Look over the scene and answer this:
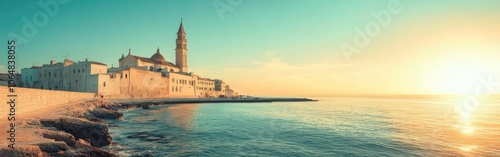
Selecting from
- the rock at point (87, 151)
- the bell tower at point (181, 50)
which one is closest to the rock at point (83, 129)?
the rock at point (87, 151)

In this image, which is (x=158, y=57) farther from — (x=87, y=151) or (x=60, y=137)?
(x=87, y=151)

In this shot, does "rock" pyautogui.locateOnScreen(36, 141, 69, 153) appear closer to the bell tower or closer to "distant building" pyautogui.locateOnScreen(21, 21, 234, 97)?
"distant building" pyautogui.locateOnScreen(21, 21, 234, 97)

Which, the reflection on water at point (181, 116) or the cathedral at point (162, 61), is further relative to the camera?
the cathedral at point (162, 61)

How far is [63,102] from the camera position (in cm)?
3653

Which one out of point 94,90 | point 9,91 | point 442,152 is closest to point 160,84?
point 94,90

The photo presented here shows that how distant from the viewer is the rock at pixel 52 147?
10766 millimetres

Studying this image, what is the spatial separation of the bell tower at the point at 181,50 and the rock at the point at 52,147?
9418 cm

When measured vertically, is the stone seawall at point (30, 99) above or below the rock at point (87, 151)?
above

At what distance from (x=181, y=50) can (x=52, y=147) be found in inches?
3726

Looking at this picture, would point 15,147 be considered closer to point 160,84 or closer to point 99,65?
point 99,65

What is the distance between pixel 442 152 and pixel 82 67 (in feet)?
228

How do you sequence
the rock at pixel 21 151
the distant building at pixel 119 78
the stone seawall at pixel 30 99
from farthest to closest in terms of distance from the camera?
the distant building at pixel 119 78 < the stone seawall at pixel 30 99 < the rock at pixel 21 151

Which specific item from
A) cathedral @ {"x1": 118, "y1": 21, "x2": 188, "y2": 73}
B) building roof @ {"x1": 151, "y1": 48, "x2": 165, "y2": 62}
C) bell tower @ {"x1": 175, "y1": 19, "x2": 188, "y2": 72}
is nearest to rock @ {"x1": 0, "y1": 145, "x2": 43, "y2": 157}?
cathedral @ {"x1": 118, "y1": 21, "x2": 188, "y2": 73}

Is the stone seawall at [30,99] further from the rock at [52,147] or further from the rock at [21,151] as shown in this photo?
the rock at [21,151]
